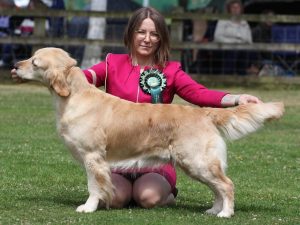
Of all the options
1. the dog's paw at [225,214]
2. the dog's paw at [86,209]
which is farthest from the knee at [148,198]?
the dog's paw at [225,214]

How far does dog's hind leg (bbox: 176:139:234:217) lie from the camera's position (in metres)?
6.56

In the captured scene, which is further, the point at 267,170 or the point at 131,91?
the point at 267,170

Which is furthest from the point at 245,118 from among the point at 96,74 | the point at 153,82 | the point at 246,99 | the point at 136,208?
the point at 96,74

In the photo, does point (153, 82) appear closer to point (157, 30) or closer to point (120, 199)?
point (157, 30)

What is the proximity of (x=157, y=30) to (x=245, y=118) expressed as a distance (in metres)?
1.08

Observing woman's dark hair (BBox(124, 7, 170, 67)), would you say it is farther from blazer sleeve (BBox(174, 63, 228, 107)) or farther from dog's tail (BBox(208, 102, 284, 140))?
dog's tail (BBox(208, 102, 284, 140))

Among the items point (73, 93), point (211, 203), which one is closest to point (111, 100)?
point (73, 93)

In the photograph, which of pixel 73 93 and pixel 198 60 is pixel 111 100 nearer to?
pixel 73 93

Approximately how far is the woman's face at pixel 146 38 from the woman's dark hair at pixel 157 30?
3 centimetres

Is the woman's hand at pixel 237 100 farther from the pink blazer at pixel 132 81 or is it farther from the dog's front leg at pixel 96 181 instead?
the dog's front leg at pixel 96 181

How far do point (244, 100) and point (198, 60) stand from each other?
1173 centimetres

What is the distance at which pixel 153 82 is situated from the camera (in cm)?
710

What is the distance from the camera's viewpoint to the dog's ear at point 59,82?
6.55m

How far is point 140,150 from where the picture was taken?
21.7 feet
